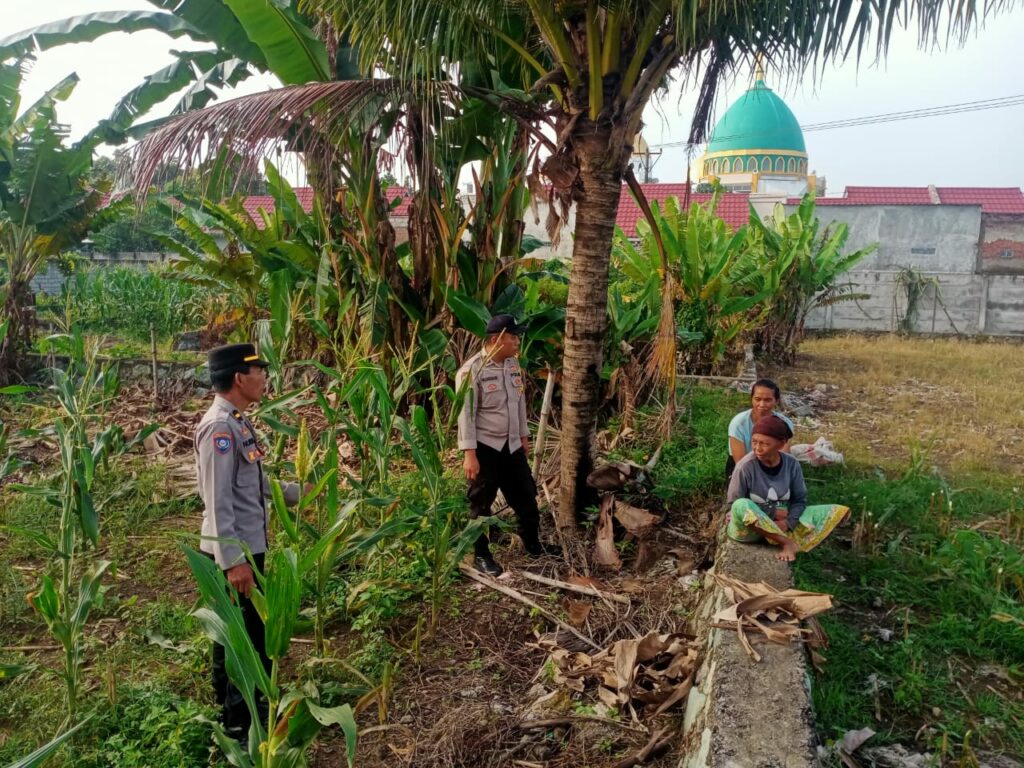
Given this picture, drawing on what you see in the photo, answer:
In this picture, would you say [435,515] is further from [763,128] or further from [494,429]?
[763,128]

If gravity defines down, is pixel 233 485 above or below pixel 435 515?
above

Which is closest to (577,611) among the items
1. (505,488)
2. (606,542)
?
(606,542)

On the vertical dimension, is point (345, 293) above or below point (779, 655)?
above

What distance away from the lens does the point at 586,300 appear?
4711mm

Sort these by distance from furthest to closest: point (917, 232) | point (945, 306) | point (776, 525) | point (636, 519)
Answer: point (917, 232) → point (945, 306) → point (636, 519) → point (776, 525)

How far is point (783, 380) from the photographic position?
10945mm

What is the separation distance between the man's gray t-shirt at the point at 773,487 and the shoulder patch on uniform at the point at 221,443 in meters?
2.51

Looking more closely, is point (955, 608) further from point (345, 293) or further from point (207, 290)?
point (207, 290)

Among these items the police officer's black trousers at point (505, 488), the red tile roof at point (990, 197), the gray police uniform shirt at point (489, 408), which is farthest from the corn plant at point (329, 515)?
the red tile roof at point (990, 197)

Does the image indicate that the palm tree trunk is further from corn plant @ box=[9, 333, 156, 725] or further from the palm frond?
corn plant @ box=[9, 333, 156, 725]

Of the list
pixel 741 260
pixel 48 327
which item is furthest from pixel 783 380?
pixel 48 327

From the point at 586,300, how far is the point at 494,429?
0.96 m

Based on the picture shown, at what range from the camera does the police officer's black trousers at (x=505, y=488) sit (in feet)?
15.3

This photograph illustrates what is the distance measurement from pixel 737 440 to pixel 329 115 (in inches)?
129
